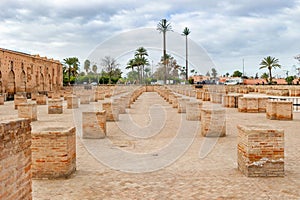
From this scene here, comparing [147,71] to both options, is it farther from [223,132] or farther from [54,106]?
[223,132]

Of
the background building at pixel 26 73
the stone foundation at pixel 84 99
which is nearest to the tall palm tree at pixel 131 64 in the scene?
the background building at pixel 26 73

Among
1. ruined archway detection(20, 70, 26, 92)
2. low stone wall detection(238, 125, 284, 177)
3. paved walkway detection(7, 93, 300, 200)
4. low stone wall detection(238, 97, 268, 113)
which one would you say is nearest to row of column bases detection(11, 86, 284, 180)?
low stone wall detection(238, 125, 284, 177)

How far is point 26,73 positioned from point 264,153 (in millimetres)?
43269

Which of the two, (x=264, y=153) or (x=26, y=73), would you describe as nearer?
(x=264, y=153)

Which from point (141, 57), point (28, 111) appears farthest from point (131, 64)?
point (28, 111)

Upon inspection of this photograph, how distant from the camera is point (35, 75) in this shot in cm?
4788

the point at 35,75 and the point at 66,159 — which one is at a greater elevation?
the point at 35,75

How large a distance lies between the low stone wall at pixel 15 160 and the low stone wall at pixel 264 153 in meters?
3.79

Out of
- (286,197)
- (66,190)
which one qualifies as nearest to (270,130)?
(286,197)

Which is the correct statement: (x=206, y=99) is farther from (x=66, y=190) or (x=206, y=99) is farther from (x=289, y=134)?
(x=66, y=190)

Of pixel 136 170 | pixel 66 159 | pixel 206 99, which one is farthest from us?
pixel 206 99

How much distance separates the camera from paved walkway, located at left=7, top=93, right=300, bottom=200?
499cm

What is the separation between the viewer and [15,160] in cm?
367

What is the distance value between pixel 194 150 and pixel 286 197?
3.45m
